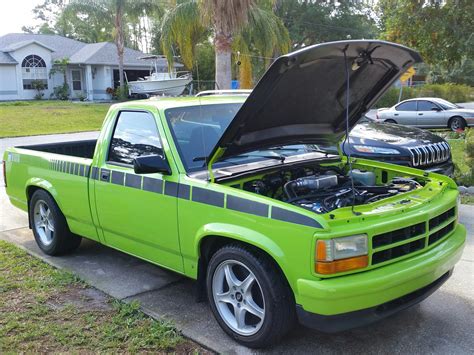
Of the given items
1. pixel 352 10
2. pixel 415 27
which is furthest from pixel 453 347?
pixel 352 10

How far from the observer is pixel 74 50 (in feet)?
136

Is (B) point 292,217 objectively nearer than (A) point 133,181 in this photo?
Yes

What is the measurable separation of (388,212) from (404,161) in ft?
13.5

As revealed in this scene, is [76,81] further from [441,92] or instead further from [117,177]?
[117,177]

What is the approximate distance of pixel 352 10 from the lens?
39500 millimetres

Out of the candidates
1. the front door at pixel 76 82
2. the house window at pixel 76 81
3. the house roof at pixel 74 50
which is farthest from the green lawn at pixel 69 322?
the house window at pixel 76 81

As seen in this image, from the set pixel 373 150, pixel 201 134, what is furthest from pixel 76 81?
pixel 201 134

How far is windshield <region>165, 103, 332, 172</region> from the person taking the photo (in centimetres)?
409

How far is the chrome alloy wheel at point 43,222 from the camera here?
5.58m

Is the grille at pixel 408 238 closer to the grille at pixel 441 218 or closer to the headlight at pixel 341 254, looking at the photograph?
the grille at pixel 441 218

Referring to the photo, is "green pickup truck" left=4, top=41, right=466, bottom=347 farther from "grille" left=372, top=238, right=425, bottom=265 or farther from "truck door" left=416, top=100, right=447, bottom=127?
"truck door" left=416, top=100, right=447, bottom=127

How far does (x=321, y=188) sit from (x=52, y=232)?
3209mm

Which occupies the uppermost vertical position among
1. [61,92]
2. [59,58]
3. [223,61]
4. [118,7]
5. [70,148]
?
[118,7]

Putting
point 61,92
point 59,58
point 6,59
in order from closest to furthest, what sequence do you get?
point 6,59 → point 61,92 → point 59,58
